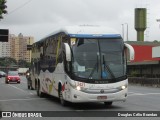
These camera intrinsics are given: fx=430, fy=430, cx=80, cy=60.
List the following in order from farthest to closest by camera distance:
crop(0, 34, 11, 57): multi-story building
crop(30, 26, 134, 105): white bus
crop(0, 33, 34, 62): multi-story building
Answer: crop(0, 34, 11, 57): multi-story building → crop(0, 33, 34, 62): multi-story building → crop(30, 26, 134, 105): white bus

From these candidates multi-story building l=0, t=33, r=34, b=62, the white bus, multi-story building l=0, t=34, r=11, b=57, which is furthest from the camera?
multi-story building l=0, t=34, r=11, b=57

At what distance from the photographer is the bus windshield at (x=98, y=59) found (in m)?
16.6

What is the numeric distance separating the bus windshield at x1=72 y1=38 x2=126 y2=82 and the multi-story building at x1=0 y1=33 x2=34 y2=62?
104872 mm

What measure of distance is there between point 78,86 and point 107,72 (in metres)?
1.26

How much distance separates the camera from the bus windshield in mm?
16609

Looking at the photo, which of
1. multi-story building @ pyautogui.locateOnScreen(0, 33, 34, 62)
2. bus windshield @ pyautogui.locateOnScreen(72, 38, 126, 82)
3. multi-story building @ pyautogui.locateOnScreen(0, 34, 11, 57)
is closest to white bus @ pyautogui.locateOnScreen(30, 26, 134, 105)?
bus windshield @ pyautogui.locateOnScreen(72, 38, 126, 82)

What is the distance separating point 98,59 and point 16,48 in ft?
396

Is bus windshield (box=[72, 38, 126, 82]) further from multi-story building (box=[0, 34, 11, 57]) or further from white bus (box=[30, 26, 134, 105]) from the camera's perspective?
multi-story building (box=[0, 34, 11, 57])

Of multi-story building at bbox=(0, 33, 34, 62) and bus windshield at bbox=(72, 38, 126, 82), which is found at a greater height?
multi-story building at bbox=(0, 33, 34, 62)

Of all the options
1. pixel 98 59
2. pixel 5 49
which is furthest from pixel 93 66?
pixel 5 49

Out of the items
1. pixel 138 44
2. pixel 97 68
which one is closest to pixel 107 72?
pixel 97 68

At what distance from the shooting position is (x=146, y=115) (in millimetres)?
14312

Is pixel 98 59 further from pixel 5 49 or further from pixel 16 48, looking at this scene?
pixel 5 49

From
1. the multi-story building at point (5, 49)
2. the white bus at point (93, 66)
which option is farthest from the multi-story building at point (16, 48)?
the white bus at point (93, 66)
